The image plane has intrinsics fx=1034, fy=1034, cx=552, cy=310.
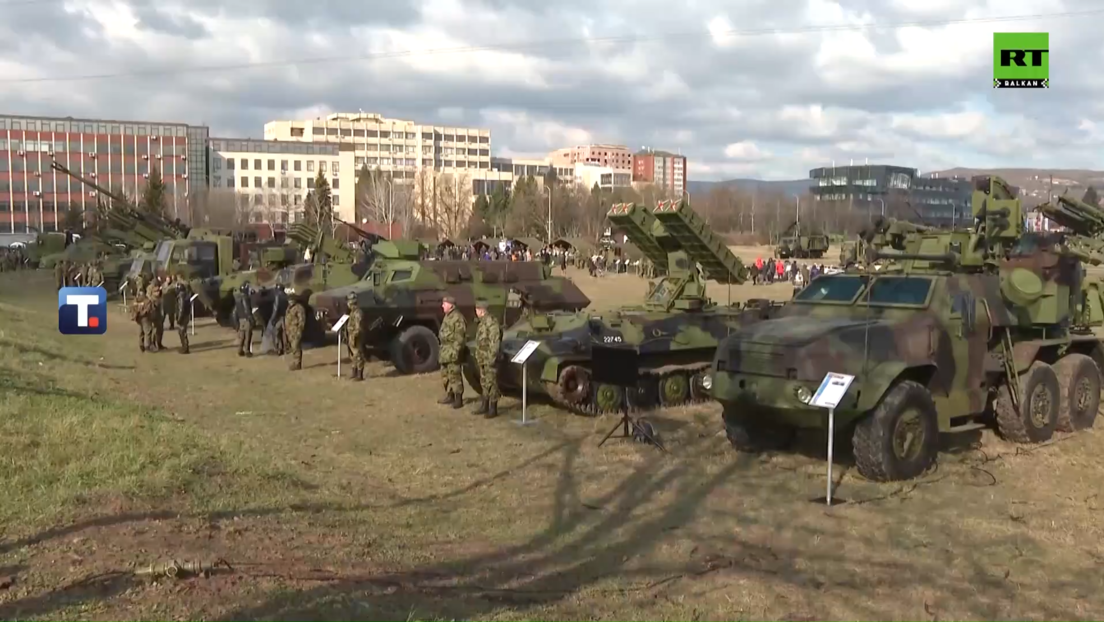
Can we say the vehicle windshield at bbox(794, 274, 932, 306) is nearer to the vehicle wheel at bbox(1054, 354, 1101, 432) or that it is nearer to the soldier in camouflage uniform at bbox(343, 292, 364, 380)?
the vehicle wheel at bbox(1054, 354, 1101, 432)

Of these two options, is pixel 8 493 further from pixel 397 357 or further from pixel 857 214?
pixel 857 214

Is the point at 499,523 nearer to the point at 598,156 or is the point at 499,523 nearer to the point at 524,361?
the point at 524,361

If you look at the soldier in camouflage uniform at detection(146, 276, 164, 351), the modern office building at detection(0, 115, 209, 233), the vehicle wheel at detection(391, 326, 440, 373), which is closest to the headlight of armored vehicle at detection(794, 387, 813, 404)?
the vehicle wheel at detection(391, 326, 440, 373)

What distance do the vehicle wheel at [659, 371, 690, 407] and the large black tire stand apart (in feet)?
12.2

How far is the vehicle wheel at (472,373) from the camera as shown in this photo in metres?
13.5

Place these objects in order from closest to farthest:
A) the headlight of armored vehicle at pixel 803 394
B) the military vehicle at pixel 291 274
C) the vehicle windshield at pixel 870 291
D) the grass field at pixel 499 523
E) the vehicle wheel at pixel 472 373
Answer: the grass field at pixel 499 523, the headlight of armored vehicle at pixel 803 394, the vehicle windshield at pixel 870 291, the vehicle wheel at pixel 472 373, the military vehicle at pixel 291 274

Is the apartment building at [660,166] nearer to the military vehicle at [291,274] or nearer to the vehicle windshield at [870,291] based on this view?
the military vehicle at [291,274]

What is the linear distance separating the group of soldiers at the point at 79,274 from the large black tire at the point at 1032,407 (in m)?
25.5

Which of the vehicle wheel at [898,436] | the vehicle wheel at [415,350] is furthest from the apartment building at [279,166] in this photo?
the vehicle wheel at [898,436]

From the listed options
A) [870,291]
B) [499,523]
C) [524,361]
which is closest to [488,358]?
[524,361]

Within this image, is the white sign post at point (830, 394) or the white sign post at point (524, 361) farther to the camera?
the white sign post at point (524, 361)

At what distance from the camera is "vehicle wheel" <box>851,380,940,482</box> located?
916cm

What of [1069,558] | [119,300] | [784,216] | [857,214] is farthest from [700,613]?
[784,216]

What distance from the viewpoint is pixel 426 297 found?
1695cm
